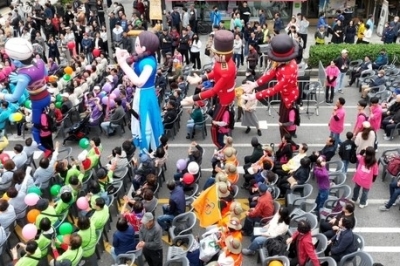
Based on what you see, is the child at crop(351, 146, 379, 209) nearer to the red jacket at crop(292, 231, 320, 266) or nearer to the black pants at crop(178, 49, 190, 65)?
the red jacket at crop(292, 231, 320, 266)

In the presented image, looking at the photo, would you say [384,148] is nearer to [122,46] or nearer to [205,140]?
[205,140]

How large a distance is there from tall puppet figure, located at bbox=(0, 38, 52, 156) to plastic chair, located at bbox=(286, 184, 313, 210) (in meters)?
5.58

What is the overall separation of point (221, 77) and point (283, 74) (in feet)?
4.46

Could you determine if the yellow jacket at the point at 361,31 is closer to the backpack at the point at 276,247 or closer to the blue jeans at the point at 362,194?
the blue jeans at the point at 362,194

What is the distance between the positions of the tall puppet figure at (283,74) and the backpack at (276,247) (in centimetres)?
382

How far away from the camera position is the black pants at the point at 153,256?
7.50 m

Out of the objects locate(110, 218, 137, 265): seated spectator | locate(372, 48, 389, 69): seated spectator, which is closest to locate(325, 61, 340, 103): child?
locate(372, 48, 389, 69): seated spectator

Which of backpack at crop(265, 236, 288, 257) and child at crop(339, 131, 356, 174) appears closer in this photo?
backpack at crop(265, 236, 288, 257)

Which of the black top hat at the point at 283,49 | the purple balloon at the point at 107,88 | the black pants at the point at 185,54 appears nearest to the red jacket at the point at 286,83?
the black top hat at the point at 283,49

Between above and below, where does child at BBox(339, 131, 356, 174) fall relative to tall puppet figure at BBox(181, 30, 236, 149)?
below

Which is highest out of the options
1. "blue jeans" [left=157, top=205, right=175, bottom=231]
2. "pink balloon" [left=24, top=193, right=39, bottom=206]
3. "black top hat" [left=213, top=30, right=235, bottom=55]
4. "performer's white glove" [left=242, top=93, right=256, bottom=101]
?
"black top hat" [left=213, top=30, right=235, bottom=55]

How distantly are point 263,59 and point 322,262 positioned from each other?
10.2 metres

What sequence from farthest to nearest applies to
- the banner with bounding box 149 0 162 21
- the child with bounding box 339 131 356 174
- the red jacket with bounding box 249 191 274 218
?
1. the banner with bounding box 149 0 162 21
2. the child with bounding box 339 131 356 174
3. the red jacket with bounding box 249 191 274 218

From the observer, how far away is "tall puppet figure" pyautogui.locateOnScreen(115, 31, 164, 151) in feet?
31.8
